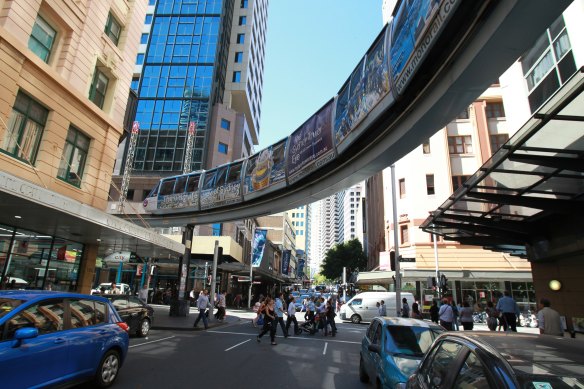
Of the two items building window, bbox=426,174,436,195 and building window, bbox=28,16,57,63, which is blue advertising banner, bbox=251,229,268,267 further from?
building window, bbox=28,16,57,63

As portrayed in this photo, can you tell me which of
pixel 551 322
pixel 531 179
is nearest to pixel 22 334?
pixel 531 179

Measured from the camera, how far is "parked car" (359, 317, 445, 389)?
579cm

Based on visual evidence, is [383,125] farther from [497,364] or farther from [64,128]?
[64,128]

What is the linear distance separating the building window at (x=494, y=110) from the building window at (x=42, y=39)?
34.4 metres

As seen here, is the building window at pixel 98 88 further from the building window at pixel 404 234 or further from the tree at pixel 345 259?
the tree at pixel 345 259

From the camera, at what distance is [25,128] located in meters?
13.6

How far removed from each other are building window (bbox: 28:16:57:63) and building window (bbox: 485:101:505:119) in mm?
34408

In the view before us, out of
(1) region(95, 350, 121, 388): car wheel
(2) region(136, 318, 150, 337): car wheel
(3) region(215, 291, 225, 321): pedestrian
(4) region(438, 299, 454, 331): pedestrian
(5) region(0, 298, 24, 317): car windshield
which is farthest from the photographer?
(3) region(215, 291, 225, 321): pedestrian

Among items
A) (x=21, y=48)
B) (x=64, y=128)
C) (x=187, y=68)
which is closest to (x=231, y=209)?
(x=64, y=128)

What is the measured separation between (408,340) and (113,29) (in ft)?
Result: 66.5

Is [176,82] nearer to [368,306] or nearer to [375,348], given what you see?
[368,306]

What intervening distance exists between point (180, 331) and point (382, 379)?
12238mm

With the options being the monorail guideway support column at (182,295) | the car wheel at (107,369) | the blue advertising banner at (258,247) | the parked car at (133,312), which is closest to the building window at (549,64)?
the car wheel at (107,369)

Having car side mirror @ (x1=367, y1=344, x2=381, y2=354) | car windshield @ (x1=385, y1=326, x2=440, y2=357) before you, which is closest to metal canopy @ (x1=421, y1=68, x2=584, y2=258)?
car windshield @ (x1=385, y1=326, x2=440, y2=357)
